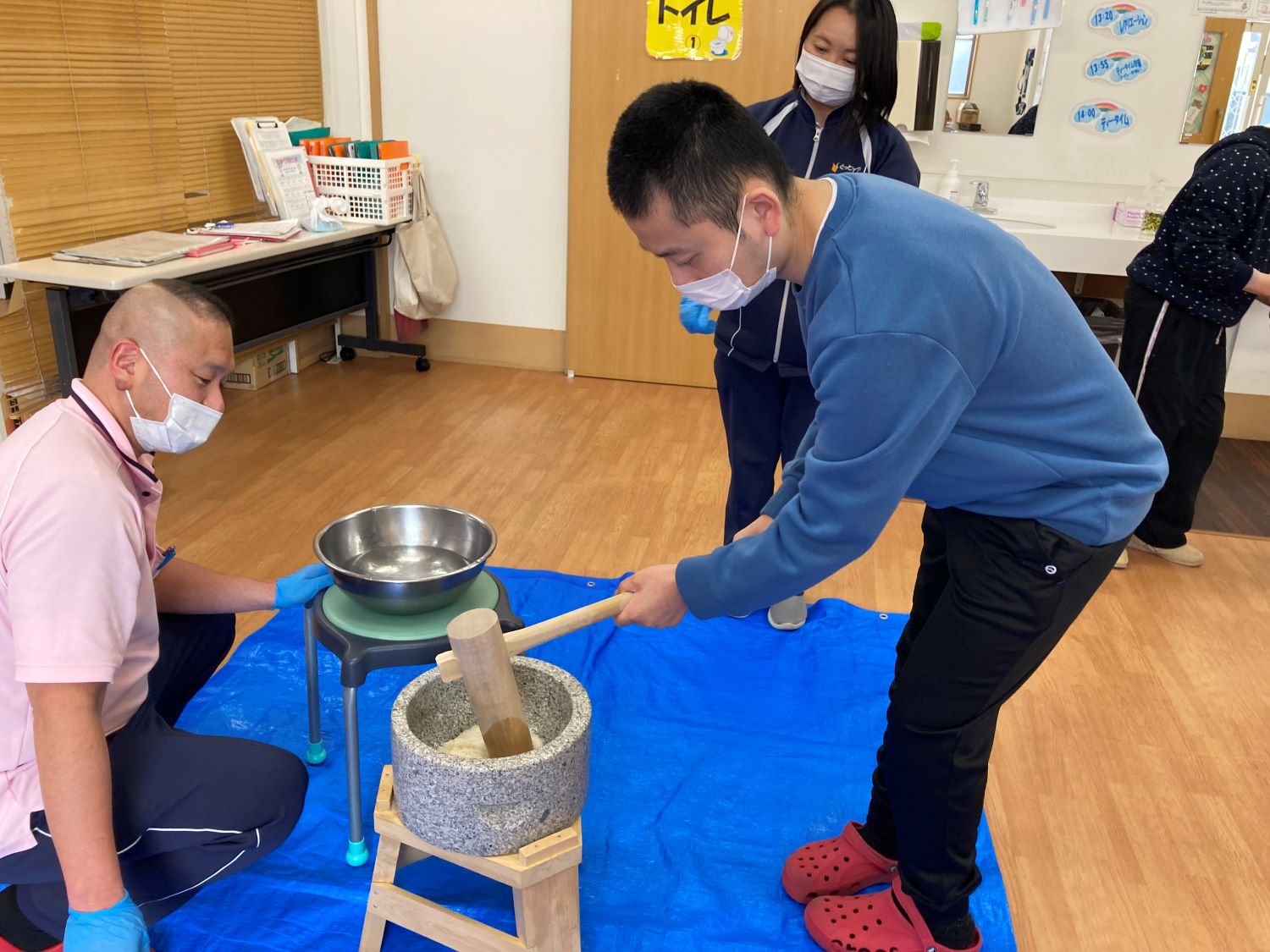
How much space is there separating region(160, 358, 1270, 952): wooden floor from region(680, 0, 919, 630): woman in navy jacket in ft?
1.65

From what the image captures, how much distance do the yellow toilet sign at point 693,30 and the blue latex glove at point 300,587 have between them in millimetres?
2808

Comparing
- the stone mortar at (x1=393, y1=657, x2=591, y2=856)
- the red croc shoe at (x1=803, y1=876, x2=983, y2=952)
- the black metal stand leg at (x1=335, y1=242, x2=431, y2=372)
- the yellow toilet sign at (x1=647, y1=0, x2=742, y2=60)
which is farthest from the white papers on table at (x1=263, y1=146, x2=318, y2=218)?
the red croc shoe at (x1=803, y1=876, x2=983, y2=952)

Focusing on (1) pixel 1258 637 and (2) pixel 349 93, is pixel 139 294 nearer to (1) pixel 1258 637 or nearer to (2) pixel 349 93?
(1) pixel 1258 637

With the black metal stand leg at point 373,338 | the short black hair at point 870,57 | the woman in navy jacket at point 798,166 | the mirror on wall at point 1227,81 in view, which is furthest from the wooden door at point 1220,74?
the black metal stand leg at point 373,338

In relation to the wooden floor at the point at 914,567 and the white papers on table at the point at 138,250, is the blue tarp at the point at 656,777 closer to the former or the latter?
the wooden floor at the point at 914,567

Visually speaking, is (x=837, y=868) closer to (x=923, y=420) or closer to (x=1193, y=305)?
(x=923, y=420)

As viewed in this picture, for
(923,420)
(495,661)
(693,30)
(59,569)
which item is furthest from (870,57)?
(693,30)

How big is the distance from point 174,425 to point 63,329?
1.61 metres

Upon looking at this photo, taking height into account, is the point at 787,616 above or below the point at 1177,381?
below

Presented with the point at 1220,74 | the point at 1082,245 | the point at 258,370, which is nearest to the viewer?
the point at 1082,245

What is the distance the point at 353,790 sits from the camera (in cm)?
153

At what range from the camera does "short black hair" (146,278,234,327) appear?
134cm

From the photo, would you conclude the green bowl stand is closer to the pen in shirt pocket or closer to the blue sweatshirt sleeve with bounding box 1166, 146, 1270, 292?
the pen in shirt pocket

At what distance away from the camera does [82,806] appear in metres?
1.10
